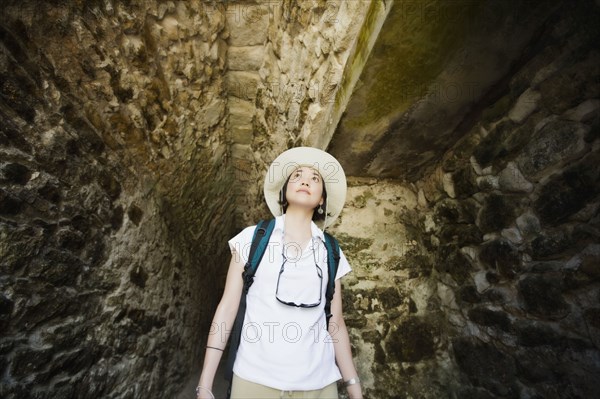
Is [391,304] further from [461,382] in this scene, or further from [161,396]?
[161,396]

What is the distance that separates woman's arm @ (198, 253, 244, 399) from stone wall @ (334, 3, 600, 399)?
2.92 feet

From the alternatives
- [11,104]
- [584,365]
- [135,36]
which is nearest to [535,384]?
[584,365]

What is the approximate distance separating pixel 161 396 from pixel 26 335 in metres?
1.54

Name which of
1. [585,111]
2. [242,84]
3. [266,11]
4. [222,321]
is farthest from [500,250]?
[242,84]

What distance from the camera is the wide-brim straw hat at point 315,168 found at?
158 centimetres

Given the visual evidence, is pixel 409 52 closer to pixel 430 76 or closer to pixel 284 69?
pixel 430 76

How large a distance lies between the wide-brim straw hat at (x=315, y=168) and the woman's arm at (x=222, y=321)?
481 mm

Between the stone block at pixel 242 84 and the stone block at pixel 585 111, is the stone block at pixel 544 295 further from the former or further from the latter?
the stone block at pixel 242 84

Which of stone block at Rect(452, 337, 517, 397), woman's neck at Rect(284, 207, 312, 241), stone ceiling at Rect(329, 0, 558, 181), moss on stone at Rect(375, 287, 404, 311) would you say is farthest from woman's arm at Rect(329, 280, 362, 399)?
stone ceiling at Rect(329, 0, 558, 181)

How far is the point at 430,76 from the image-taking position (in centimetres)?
136

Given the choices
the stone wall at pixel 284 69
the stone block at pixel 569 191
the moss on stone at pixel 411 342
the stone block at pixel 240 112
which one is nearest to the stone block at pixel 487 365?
the moss on stone at pixel 411 342

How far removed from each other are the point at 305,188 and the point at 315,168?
0.19 meters

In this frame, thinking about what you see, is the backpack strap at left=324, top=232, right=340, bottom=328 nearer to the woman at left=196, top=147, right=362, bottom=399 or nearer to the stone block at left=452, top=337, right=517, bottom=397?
the woman at left=196, top=147, right=362, bottom=399

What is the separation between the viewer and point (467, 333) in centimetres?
164
